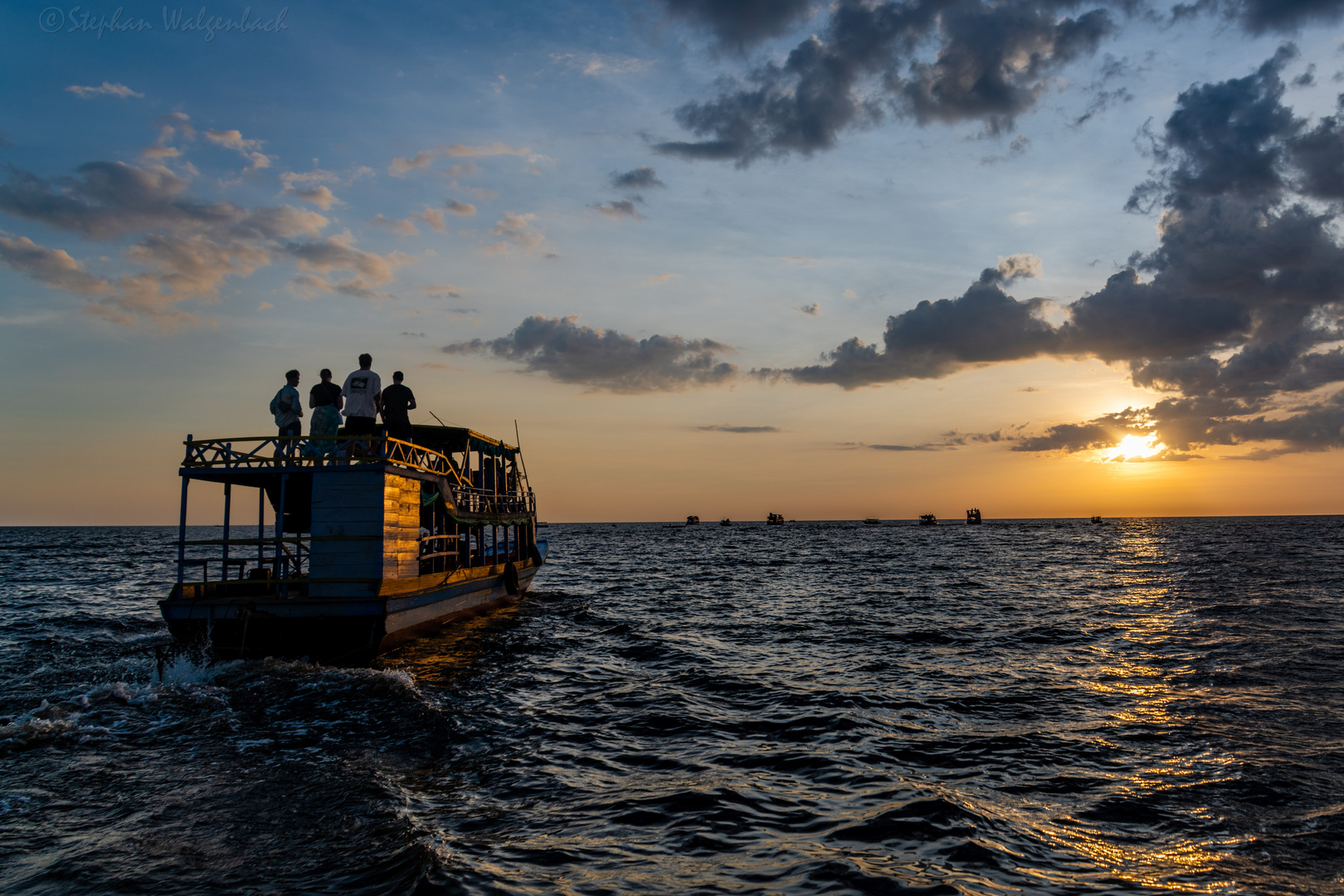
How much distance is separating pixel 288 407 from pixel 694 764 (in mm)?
12701

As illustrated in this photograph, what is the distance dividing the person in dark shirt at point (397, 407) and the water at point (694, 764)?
5.55 meters

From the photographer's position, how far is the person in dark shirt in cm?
1877

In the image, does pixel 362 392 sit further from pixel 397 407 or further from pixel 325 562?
pixel 325 562

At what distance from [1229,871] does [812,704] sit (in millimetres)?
6365

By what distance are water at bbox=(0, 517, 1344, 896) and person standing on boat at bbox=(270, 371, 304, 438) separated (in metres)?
5.32

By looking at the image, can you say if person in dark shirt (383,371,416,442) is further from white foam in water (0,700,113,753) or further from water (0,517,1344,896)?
white foam in water (0,700,113,753)

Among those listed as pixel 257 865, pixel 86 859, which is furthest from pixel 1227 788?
pixel 86 859

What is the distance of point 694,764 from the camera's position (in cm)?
912

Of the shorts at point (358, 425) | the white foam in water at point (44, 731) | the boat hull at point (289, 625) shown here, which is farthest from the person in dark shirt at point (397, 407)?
the white foam in water at point (44, 731)

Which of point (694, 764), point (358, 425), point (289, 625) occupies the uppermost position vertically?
point (358, 425)

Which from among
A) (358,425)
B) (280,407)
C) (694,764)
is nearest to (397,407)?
(358,425)

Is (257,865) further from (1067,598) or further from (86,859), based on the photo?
(1067,598)

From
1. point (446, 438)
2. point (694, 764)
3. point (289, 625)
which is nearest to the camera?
point (694, 764)

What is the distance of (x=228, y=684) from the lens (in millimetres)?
13180
